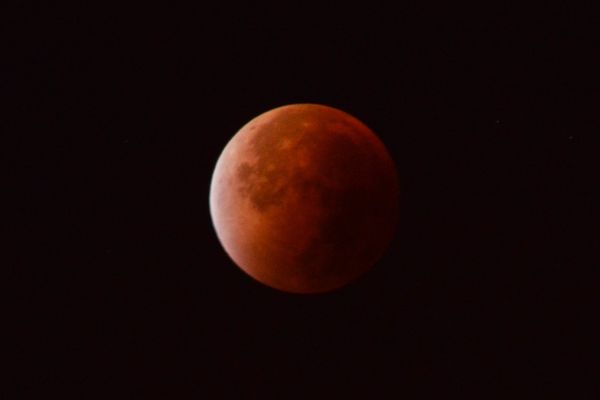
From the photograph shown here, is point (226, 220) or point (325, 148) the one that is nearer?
point (325, 148)

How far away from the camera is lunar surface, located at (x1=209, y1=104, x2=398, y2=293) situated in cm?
423

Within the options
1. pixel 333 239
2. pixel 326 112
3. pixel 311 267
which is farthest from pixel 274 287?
pixel 326 112

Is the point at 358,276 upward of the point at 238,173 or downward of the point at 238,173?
downward

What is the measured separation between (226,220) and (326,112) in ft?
4.09

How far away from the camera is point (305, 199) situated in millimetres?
4195

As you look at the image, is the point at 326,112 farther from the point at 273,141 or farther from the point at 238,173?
Answer: the point at 238,173

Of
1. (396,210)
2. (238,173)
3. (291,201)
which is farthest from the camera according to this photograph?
(396,210)

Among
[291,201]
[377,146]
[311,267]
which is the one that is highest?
[377,146]

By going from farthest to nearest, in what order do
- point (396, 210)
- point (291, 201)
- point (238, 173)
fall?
point (396, 210) → point (238, 173) → point (291, 201)

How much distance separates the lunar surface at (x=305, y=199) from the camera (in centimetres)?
423

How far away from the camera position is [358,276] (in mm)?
4859

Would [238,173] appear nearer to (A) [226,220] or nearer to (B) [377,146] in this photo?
(A) [226,220]

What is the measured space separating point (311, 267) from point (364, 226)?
54cm

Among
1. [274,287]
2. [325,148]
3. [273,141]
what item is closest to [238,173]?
[273,141]
